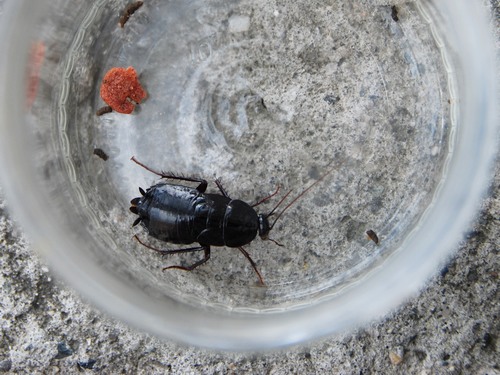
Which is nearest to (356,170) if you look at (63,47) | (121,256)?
(121,256)

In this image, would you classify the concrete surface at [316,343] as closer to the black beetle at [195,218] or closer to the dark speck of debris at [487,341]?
the dark speck of debris at [487,341]

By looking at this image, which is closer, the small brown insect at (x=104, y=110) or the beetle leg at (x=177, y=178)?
the beetle leg at (x=177, y=178)

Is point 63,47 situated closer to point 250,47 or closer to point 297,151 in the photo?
point 250,47

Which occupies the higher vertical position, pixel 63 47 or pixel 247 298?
pixel 63 47

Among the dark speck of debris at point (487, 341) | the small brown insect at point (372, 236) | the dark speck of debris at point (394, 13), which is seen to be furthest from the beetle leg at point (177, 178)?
the dark speck of debris at point (487, 341)

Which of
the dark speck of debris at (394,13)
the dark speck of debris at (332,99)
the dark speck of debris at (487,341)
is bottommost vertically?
the dark speck of debris at (487,341)

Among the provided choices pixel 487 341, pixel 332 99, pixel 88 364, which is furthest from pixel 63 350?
pixel 487 341

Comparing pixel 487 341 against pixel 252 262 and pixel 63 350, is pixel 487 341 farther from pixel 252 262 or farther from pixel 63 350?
pixel 63 350
